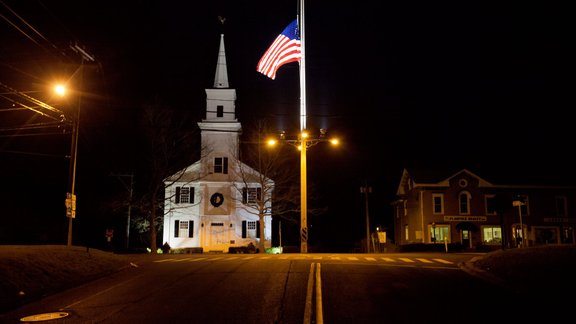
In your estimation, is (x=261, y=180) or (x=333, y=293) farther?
(x=261, y=180)

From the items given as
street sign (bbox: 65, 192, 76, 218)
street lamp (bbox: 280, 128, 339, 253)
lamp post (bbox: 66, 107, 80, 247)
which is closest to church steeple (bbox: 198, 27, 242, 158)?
street lamp (bbox: 280, 128, 339, 253)

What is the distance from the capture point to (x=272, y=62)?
27688 millimetres

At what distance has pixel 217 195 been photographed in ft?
161

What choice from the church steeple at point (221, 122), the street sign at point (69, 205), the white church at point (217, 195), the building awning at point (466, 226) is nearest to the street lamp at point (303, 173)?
the street sign at point (69, 205)

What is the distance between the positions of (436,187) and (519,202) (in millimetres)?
25186

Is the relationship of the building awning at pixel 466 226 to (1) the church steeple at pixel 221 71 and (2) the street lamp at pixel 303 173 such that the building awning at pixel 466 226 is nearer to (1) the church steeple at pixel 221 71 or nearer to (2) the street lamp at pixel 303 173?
(2) the street lamp at pixel 303 173

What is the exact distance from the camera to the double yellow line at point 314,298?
395 inches

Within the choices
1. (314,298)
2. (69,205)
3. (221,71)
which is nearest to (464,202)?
(221,71)

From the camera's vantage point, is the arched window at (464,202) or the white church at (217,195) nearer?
the white church at (217,195)

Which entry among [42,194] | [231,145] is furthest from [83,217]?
[231,145]

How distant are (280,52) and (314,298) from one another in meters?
18.1

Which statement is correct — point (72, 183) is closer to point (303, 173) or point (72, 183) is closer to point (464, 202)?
point (303, 173)

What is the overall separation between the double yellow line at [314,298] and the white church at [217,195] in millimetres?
33067

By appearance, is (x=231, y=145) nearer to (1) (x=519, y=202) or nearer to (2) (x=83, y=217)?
(2) (x=83, y=217)
